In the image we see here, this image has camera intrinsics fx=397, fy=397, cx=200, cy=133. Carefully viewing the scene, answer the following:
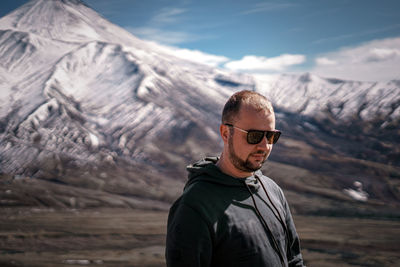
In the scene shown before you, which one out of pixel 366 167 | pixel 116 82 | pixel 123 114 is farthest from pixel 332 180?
pixel 116 82

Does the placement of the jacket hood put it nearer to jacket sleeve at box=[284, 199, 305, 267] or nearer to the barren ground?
jacket sleeve at box=[284, 199, 305, 267]

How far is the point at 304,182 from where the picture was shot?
2372 centimetres

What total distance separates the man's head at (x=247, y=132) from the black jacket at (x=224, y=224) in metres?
0.09

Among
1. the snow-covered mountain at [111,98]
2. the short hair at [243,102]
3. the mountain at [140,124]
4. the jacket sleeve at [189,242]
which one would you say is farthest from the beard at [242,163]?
the snow-covered mountain at [111,98]

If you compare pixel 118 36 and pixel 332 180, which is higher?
pixel 118 36

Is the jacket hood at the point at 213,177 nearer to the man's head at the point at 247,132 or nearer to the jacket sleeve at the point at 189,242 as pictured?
the man's head at the point at 247,132

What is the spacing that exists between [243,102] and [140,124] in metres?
29.3

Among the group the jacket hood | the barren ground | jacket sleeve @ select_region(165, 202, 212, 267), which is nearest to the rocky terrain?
the barren ground

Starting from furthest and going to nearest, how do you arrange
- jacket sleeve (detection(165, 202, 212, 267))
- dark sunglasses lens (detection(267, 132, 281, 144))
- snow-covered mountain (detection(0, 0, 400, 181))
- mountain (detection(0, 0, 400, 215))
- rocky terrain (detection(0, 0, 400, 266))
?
snow-covered mountain (detection(0, 0, 400, 181)) < mountain (detection(0, 0, 400, 215)) < rocky terrain (detection(0, 0, 400, 266)) < dark sunglasses lens (detection(267, 132, 281, 144)) < jacket sleeve (detection(165, 202, 212, 267))

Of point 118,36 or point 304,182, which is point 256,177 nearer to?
point 304,182

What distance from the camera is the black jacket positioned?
184 centimetres

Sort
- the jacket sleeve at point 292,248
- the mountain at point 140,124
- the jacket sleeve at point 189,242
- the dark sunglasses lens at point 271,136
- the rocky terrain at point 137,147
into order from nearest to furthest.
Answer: the jacket sleeve at point 189,242
the dark sunglasses lens at point 271,136
the jacket sleeve at point 292,248
the rocky terrain at point 137,147
the mountain at point 140,124

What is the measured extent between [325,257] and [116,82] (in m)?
28.1

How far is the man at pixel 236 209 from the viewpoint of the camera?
1851 mm
